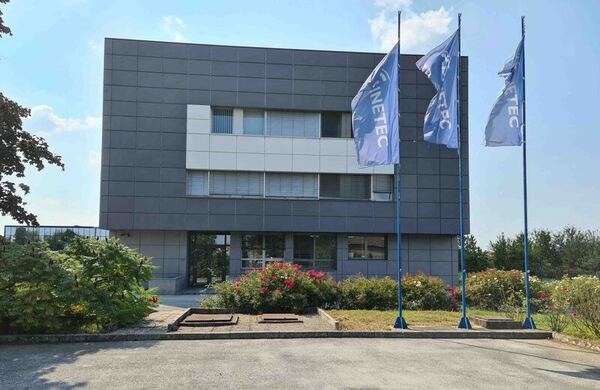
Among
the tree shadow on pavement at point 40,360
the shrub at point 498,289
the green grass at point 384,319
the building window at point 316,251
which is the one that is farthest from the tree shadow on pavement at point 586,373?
the building window at point 316,251

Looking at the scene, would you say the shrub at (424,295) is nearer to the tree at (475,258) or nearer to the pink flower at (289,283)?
the pink flower at (289,283)

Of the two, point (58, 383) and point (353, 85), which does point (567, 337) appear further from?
point (353, 85)

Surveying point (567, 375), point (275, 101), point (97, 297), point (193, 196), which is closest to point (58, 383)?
point (97, 297)

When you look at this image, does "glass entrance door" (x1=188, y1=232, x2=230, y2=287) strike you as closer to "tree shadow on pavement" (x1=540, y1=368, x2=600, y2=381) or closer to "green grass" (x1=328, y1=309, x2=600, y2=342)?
"green grass" (x1=328, y1=309, x2=600, y2=342)

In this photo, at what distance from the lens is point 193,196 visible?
28281mm

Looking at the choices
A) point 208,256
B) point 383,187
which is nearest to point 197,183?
point 208,256

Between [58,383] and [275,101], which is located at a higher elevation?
[275,101]

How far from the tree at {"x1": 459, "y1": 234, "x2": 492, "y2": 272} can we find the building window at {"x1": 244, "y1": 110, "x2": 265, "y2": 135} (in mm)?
24463

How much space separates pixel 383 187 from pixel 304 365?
2196cm

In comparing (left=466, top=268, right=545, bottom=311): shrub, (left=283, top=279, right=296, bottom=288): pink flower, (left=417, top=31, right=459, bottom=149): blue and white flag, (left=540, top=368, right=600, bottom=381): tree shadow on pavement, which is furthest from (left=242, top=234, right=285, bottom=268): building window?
(left=540, top=368, right=600, bottom=381): tree shadow on pavement

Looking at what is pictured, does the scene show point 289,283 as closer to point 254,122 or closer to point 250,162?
point 250,162

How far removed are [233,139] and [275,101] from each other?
3.19m

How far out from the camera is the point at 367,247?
2992 cm

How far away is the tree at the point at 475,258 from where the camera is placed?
1805 inches
